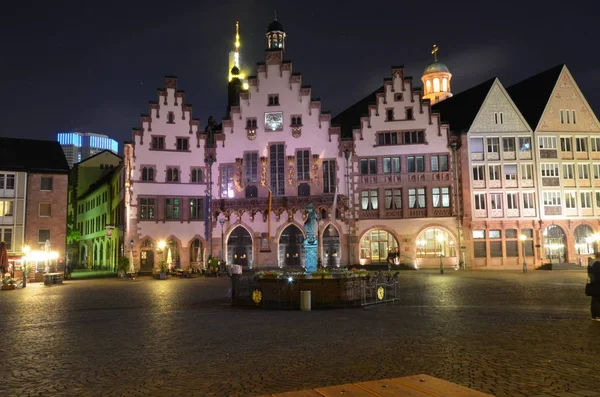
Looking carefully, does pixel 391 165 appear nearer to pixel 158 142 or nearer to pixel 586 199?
pixel 586 199

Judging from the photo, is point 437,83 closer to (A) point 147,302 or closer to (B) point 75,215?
(B) point 75,215

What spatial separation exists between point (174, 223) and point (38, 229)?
1317 centimetres

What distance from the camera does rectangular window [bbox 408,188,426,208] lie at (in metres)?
51.1

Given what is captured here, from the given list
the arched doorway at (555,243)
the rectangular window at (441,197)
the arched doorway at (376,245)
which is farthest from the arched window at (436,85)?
the arched doorway at (376,245)

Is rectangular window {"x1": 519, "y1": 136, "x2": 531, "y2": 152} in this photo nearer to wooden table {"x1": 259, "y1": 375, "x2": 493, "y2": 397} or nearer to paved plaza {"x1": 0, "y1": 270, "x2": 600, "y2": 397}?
paved plaza {"x1": 0, "y1": 270, "x2": 600, "y2": 397}

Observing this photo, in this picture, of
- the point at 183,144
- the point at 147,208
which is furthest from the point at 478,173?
the point at 147,208

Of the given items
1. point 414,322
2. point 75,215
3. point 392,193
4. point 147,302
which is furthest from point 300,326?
point 75,215

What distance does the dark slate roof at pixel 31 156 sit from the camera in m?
51.2

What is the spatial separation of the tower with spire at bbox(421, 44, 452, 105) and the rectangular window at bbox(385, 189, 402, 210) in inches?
1633

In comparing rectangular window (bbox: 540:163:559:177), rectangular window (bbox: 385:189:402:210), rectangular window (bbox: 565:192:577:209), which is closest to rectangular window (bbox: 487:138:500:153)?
rectangular window (bbox: 540:163:559:177)

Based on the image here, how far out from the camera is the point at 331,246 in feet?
169

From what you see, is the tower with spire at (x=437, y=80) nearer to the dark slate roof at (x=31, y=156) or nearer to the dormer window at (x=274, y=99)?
the dormer window at (x=274, y=99)

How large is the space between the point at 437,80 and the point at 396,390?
8836 cm

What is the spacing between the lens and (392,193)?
169 feet
